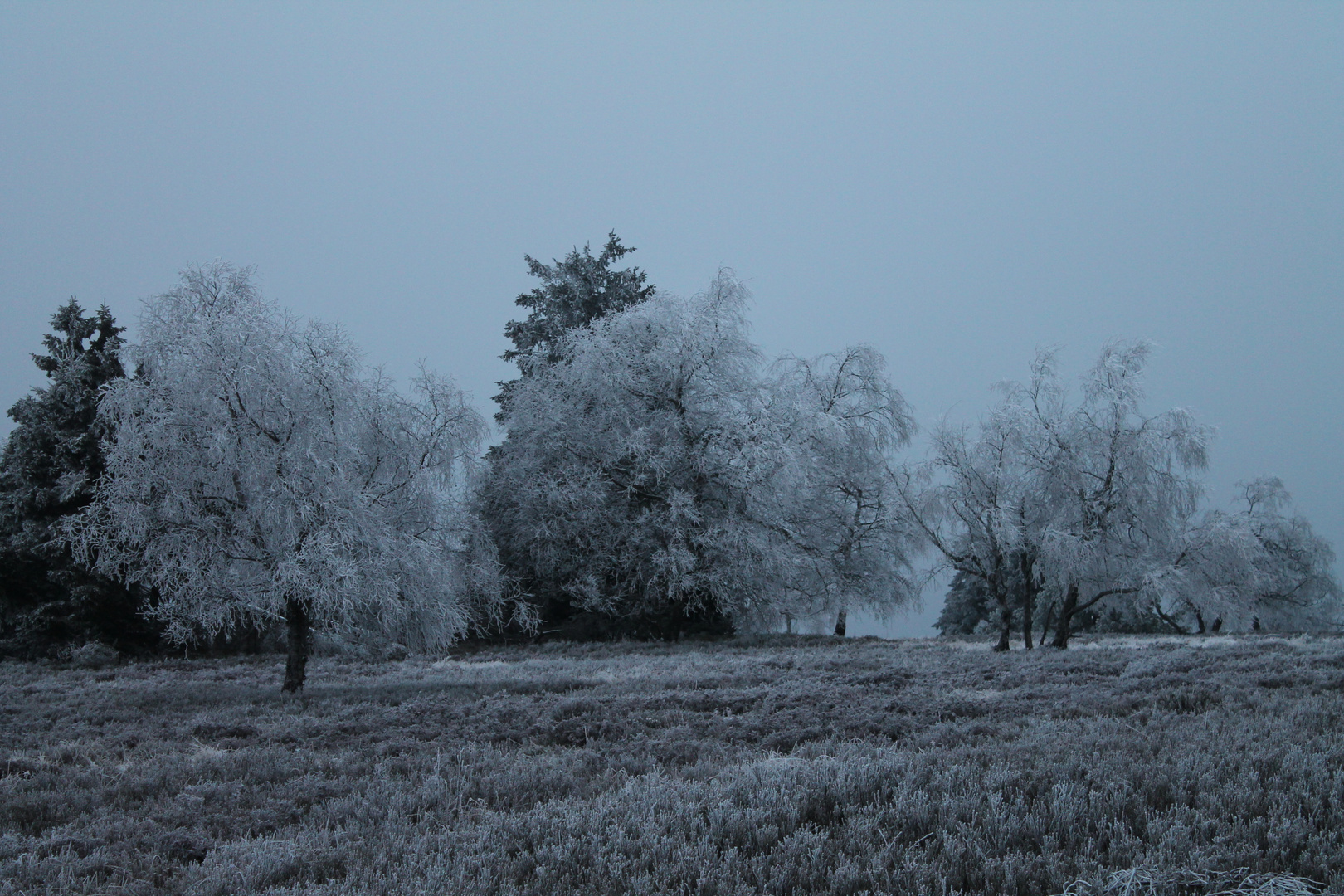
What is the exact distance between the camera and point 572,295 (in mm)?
34938

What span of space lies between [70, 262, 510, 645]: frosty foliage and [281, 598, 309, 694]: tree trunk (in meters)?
0.27

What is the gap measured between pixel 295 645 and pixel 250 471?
3.60 m

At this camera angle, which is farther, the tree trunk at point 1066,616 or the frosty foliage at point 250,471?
the tree trunk at point 1066,616

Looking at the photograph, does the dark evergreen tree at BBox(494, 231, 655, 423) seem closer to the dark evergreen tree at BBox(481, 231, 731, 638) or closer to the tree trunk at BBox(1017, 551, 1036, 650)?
the dark evergreen tree at BBox(481, 231, 731, 638)

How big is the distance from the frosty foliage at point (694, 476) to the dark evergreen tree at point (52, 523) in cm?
1130

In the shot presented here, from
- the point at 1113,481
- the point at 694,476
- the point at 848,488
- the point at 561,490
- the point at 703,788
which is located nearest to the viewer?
the point at 703,788

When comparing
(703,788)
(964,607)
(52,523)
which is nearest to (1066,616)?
(703,788)

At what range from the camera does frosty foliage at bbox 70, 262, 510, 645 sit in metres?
14.1

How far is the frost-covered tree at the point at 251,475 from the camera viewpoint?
46.4ft

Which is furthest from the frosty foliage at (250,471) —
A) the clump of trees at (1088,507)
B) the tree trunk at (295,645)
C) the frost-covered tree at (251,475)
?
the clump of trees at (1088,507)

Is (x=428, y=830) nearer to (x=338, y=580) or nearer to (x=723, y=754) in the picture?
(x=723, y=754)

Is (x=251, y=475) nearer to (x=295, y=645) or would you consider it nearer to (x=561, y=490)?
(x=295, y=645)

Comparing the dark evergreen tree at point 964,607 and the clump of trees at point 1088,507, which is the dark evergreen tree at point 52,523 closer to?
the clump of trees at point 1088,507

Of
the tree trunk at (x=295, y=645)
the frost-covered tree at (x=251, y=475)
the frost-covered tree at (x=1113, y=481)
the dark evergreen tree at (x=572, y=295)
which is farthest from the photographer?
the dark evergreen tree at (x=572, y=295)
